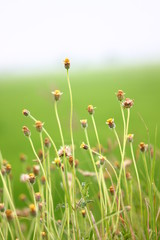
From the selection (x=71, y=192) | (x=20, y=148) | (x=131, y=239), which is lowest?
(x=20, y=148)

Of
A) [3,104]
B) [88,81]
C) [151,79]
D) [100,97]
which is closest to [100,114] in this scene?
[100,97]

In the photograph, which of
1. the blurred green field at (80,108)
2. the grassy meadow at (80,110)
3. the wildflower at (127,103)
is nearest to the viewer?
the wildflower at (127,103)

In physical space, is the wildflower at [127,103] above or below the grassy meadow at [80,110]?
above

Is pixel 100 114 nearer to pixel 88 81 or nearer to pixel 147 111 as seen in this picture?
pixel 147 111

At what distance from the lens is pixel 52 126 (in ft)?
21.0

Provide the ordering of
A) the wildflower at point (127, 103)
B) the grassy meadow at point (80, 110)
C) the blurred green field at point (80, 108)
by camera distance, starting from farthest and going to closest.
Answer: the blurred green field at point (80, 108) → the grassy meadow at point (80, 110) → the wildflower at point (127, 103)

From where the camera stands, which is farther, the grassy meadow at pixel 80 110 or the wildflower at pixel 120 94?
the grassy meadow at pixel 80 110

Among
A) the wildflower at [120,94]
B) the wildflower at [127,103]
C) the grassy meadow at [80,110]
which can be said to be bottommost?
the grassy meadow at [80,110]

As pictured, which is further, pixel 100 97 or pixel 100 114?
pixel 100 97

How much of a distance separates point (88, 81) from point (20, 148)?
24.2 ft

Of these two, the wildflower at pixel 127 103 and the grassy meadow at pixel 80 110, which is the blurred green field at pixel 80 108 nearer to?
the grassy meadow at pixel 80 110

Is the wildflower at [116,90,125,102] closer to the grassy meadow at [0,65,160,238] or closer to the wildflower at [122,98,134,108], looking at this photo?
the wildflower at [122,98,134,108]

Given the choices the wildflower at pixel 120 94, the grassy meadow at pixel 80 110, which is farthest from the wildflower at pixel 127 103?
the grassy meadow at pixel 80 110

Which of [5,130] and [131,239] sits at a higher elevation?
[131,239]
